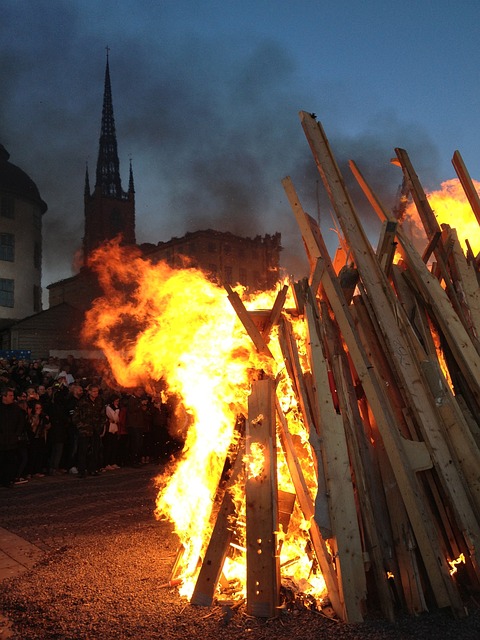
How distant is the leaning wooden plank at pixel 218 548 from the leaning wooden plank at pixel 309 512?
1.48 ft

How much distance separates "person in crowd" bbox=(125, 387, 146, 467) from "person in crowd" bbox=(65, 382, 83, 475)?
1.35m

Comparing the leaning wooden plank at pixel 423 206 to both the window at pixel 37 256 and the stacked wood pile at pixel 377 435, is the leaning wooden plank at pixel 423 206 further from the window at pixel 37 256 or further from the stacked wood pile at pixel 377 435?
the window at pixel 37 256

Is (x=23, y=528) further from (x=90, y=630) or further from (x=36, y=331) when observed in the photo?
(x=36, y=331)

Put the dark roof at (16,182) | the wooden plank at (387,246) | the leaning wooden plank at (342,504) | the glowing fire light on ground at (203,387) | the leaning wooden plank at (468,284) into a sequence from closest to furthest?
1. the leaning wooden plank at (342,504)
2. the glowing fire light on ground at (203,387)
3. the wooden plank at (387,246)
4. the leaning wooden plank at (468,284)
5. the dark roof at (16,182)

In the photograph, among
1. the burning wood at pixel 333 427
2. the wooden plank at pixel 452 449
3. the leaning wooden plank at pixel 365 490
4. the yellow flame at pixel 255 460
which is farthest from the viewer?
the yellow flame at pixel 255 460

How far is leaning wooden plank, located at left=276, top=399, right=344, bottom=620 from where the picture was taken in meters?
4.28

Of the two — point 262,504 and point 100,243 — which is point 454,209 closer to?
point 262,504

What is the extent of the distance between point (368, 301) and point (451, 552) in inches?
101

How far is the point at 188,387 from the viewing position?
595 centimetres

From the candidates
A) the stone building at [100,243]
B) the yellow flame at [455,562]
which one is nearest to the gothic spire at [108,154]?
the stone building at [100,243]

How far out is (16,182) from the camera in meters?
38.9

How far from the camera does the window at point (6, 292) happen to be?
119 ft

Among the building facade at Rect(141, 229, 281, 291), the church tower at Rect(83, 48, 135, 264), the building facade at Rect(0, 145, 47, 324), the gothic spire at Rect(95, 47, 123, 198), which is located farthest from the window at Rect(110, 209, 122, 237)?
the building facade at Rect(0, 145, 47, 324)

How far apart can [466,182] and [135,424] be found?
29.3 feet
